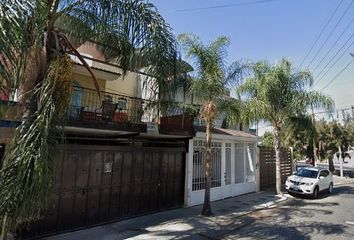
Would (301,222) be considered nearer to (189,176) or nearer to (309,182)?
(189,176)

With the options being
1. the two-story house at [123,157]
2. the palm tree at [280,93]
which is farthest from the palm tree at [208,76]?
the palm tree at [280,93]

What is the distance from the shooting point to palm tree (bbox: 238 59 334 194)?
15.9m

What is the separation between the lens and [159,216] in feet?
37.1

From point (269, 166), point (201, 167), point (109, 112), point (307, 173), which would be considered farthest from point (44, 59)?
point (269, 166)

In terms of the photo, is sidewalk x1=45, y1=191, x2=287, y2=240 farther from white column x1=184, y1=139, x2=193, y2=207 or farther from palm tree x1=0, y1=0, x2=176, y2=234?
palm tree x1=0, y1=0, x2=176, y2=234

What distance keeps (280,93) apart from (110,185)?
10417 mm

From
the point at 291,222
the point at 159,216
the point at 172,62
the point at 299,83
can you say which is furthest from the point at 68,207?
the point at 299,83

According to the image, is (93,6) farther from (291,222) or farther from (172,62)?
(291,222)

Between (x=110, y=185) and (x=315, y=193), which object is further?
(x=315, y=193)

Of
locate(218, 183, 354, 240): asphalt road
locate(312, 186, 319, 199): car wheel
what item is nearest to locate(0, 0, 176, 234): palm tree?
locate(218, 183, 354, 240): asphalt road

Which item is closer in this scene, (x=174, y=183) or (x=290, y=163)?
(x=174, y=183)

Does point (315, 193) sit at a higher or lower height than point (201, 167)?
lower

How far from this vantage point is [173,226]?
9953mm

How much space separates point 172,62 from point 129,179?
5666 mm
